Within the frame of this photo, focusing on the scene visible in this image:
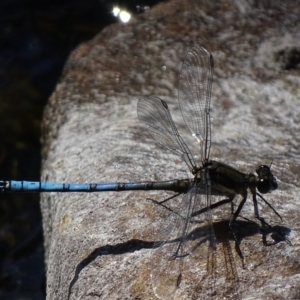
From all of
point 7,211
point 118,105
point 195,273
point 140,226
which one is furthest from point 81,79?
point 195,273

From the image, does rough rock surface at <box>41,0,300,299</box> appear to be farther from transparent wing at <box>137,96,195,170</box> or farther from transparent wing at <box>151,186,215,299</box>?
transparent wing at <box>137,96,195,170</box>

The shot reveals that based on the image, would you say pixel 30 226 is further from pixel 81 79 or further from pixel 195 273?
pixel 195 273

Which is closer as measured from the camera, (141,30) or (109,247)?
(109,247)

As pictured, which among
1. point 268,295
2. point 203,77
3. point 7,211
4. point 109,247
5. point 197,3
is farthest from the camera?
point 197,3

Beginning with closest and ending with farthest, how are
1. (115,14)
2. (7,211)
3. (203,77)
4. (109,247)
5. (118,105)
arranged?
(109,247) < (203,77) < (118,105) < (7,211) < (115,14)

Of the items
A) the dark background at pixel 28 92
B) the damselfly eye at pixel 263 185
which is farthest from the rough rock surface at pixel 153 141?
the dark background at pixel 28 92

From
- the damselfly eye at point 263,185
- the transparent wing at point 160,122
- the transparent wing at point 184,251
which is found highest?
the transparent wing at point 160,122

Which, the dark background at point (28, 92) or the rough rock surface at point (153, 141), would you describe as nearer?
the rough rock surface at point (153, 141)

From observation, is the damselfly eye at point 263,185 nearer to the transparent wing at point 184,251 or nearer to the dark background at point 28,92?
the transparent wing at point 184,251
